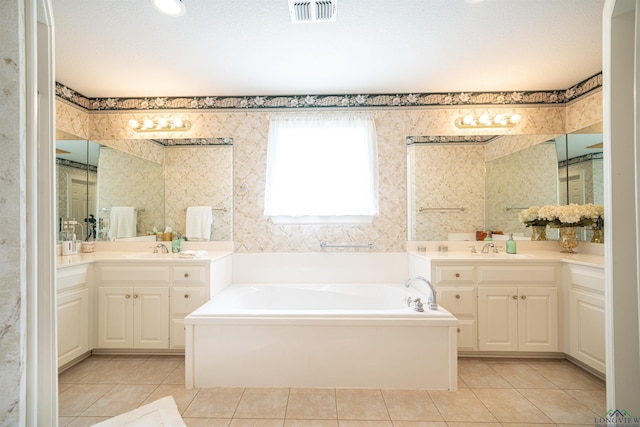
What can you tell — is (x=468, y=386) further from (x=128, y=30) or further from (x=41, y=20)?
(x=128, y=30)

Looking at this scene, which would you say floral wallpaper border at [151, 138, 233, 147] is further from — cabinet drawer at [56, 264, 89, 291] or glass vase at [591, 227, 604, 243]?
glass vase at [591, 227, 604, 243]

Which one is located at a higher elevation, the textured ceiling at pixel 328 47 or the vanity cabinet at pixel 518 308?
the textured ceiling at pixel 328 47

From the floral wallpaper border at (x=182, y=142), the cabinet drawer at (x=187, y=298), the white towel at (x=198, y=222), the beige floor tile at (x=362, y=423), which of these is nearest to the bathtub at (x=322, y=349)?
the beige floor tile at (x=362, y=423)

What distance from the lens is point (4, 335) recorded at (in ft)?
2.68

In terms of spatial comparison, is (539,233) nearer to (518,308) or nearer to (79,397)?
(518,308)

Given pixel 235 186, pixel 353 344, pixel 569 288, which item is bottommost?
pixel 353 344

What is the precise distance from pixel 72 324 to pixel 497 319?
3.36 meters

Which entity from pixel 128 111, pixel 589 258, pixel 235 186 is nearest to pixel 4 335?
pixel 235 186

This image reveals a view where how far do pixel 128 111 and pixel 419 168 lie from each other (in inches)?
120

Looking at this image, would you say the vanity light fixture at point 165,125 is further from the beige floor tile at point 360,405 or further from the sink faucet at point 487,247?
the sink faucet at point 487,247

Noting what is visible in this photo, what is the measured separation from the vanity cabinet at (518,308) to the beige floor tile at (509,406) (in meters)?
0.47

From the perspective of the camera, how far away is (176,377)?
2.19 m

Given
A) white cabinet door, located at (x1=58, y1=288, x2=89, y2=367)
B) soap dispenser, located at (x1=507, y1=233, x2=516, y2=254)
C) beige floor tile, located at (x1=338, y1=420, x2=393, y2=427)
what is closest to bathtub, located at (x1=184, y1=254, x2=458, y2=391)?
beige floor tile, located at (x1=338, y1=420, x2=393, y2=427)

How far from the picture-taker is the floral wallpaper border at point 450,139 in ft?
9.66
